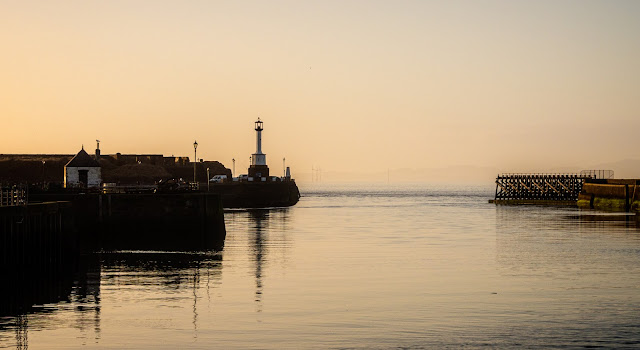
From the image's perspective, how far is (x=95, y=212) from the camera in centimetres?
6281

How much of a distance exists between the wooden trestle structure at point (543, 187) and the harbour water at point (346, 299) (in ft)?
345

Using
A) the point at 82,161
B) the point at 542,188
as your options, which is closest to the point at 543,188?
the point at 542,188

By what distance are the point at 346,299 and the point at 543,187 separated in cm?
14282

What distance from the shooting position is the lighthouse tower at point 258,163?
15125 centimetres

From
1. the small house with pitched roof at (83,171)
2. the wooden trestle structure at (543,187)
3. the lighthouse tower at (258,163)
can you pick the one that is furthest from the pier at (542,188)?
the small house with pitched roof at (83,171)

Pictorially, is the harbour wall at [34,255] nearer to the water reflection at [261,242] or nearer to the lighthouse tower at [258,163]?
the water reflection at [261,242]

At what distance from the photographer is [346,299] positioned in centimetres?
3678

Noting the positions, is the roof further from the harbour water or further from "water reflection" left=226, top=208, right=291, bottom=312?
the harbour water

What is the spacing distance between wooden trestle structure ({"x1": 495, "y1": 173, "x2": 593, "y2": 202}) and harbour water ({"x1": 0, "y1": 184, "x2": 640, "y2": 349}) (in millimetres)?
105123

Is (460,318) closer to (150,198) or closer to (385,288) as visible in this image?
(385,288)

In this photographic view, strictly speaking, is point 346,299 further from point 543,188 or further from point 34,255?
point 543,188

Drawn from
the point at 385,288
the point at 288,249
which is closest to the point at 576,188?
the point at 288,249

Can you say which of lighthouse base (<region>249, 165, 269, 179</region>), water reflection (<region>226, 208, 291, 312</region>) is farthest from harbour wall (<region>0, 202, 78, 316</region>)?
lighthouse base (<region>249, 165, 269, 179</region>)

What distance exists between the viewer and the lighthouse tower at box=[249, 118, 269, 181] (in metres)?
151
